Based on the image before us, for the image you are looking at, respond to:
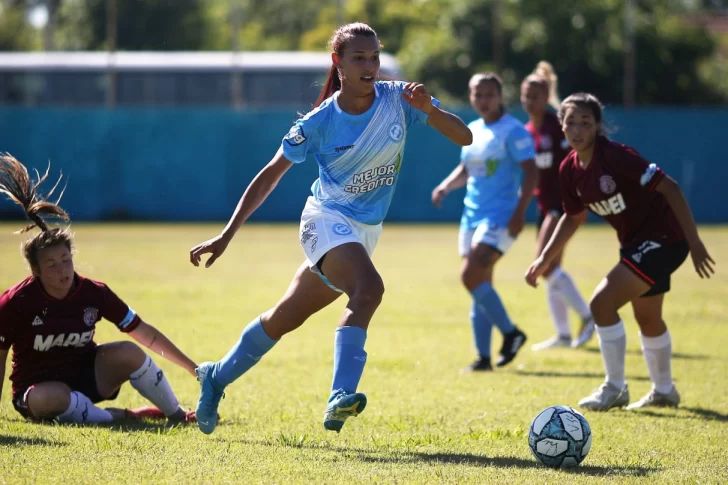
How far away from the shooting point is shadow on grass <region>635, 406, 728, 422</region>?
20.4 ft

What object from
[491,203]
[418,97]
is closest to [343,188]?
[418,97]

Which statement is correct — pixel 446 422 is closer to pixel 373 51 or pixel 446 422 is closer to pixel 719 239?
pixel 373 51

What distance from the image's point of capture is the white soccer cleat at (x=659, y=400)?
6605 mm

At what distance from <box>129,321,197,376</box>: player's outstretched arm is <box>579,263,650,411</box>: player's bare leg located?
242 cm

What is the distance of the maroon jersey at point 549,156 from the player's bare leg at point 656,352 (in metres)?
3.15

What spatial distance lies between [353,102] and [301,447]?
5.71 ft

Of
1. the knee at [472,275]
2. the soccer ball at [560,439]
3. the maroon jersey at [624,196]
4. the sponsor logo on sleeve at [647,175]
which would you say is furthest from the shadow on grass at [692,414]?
the knee at [472,275]

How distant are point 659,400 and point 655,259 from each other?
0.96 meters

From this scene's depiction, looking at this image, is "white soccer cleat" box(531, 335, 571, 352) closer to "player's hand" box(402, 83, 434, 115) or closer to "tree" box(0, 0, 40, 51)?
"player's hand" box(402, 83, 434, 115)

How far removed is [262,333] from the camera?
550 centimetres

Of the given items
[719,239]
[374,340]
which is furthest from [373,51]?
[719,239]

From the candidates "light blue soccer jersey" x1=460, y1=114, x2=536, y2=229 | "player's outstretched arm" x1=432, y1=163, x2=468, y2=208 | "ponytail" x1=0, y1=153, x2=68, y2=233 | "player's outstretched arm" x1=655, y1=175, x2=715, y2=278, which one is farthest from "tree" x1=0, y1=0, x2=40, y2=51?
"player's outstretched arm" x1=655, y1=175, x2=715, y2=278

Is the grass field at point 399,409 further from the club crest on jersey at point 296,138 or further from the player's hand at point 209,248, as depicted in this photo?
the club crest on jersey at point 296,138

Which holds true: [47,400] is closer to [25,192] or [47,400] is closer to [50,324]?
[50,324]
